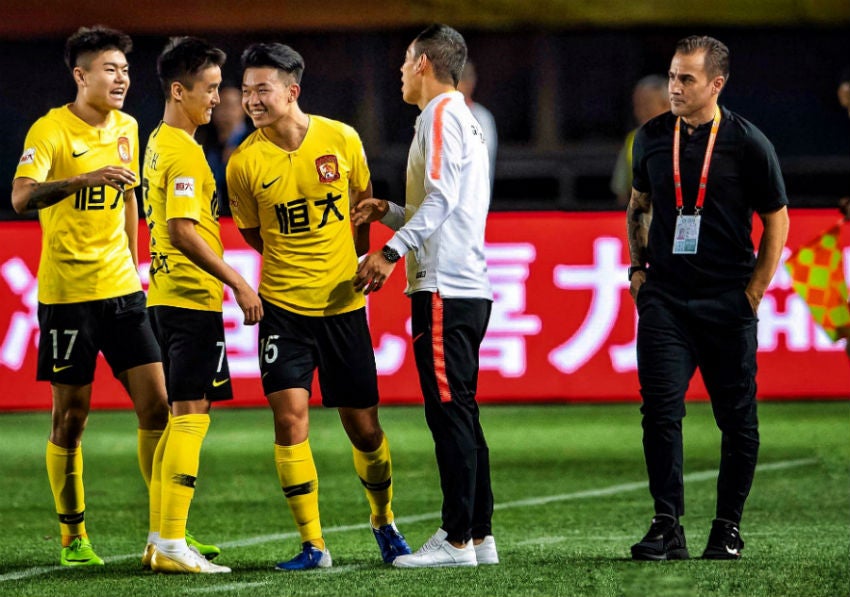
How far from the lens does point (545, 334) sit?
11109mm

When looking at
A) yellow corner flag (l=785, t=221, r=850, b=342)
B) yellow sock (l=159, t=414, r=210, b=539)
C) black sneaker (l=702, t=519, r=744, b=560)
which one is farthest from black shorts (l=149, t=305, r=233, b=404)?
yellow corner flag (l=785, t=221, r=850, b=342)

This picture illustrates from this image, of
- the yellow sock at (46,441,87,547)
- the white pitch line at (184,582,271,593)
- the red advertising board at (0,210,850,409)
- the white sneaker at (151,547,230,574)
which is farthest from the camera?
the red advertising board at (0,210,850,409)

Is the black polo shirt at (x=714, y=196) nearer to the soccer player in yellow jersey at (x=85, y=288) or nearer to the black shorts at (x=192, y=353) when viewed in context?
the black shorts at (x=192, y=353)

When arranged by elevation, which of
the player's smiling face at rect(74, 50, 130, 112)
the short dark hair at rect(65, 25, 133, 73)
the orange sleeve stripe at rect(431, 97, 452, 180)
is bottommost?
the orange sleeve stripe at rect(431, 97, 452, 180)

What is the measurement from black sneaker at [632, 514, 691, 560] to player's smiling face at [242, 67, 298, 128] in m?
2.05

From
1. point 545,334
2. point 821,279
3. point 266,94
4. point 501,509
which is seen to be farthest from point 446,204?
point 545,334

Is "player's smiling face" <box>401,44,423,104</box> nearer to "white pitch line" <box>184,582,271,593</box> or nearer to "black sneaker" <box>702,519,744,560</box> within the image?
"white pitch line" <box>184,582,271,593</box>

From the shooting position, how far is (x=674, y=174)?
6.20 metres

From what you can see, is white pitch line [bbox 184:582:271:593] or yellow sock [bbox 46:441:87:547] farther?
yellow sock [bbox 46:441:87:547]

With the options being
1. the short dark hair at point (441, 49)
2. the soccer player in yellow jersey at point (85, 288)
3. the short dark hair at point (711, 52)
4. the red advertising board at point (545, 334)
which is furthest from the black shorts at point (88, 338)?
the red advertising board at point (545, 334)

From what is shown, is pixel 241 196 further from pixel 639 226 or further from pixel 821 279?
pixel 821 279

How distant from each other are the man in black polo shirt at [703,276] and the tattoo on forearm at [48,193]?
221cm

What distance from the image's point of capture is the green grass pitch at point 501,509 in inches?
227

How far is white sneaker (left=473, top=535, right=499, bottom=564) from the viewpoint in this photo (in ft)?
20.3
